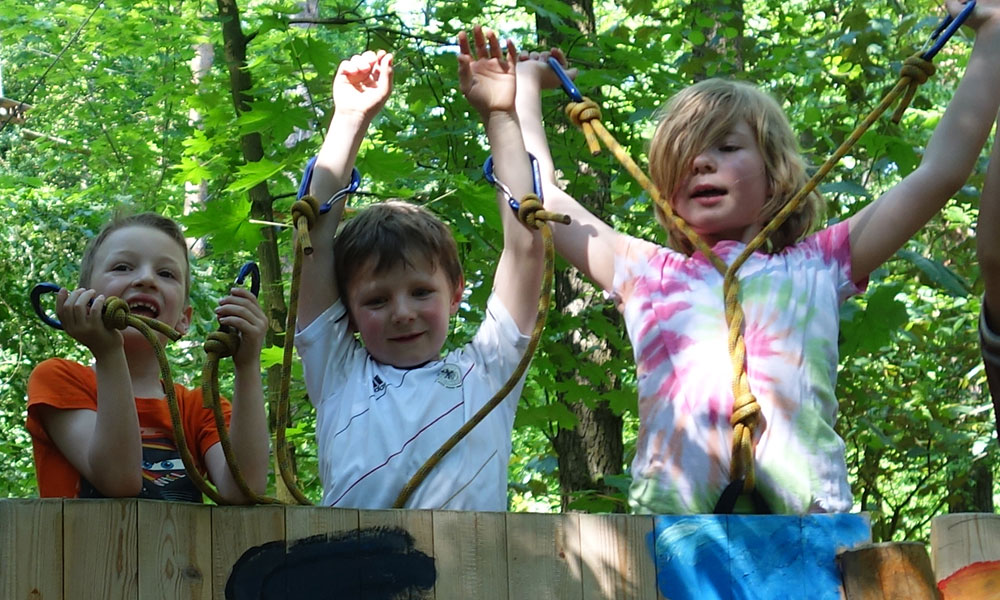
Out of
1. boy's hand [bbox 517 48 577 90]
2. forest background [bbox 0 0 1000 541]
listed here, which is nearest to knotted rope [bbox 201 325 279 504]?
boy's hand [bbox 517 48 577 90]

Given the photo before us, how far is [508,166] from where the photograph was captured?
2.35 metres

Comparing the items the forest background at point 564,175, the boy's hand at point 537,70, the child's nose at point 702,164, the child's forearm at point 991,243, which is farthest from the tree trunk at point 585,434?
the child's forearm at point 991,243

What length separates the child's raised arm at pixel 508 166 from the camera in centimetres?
233

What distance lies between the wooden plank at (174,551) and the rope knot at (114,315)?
0.35 metres

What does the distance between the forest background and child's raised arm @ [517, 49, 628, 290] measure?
1.01 meters

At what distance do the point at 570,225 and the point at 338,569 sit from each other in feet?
3.46

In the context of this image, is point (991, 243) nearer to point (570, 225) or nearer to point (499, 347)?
point (570, 225)

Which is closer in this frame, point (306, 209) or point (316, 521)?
point (316, 521)

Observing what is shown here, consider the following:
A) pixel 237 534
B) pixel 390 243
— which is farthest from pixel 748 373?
pixel 237 534

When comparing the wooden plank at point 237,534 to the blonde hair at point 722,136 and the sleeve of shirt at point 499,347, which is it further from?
the blonde hair at point 722,136

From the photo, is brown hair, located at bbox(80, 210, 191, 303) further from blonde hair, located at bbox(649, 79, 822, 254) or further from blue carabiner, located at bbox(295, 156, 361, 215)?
blonde hair, located at bbox(649, 79, 822, 254)

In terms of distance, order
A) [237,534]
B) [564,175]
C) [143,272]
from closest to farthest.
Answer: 1. [237,534]
2. [143,272]
3. [564,175]

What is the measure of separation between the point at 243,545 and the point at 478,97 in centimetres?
122

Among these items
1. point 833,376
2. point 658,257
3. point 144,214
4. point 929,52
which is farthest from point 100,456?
point 929,52
